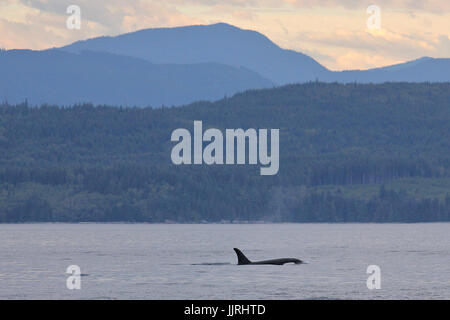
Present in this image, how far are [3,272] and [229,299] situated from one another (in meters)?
38.2

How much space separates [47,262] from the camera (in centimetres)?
14100

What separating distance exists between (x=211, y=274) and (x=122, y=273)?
9.46 m

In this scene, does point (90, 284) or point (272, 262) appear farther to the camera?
point (272, 262)

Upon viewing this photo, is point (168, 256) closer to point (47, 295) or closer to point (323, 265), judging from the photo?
point (323, 265)

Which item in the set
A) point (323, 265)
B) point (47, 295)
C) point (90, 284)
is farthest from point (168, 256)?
point (47, 295)

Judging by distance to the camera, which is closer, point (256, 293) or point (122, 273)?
point (256, 293)
